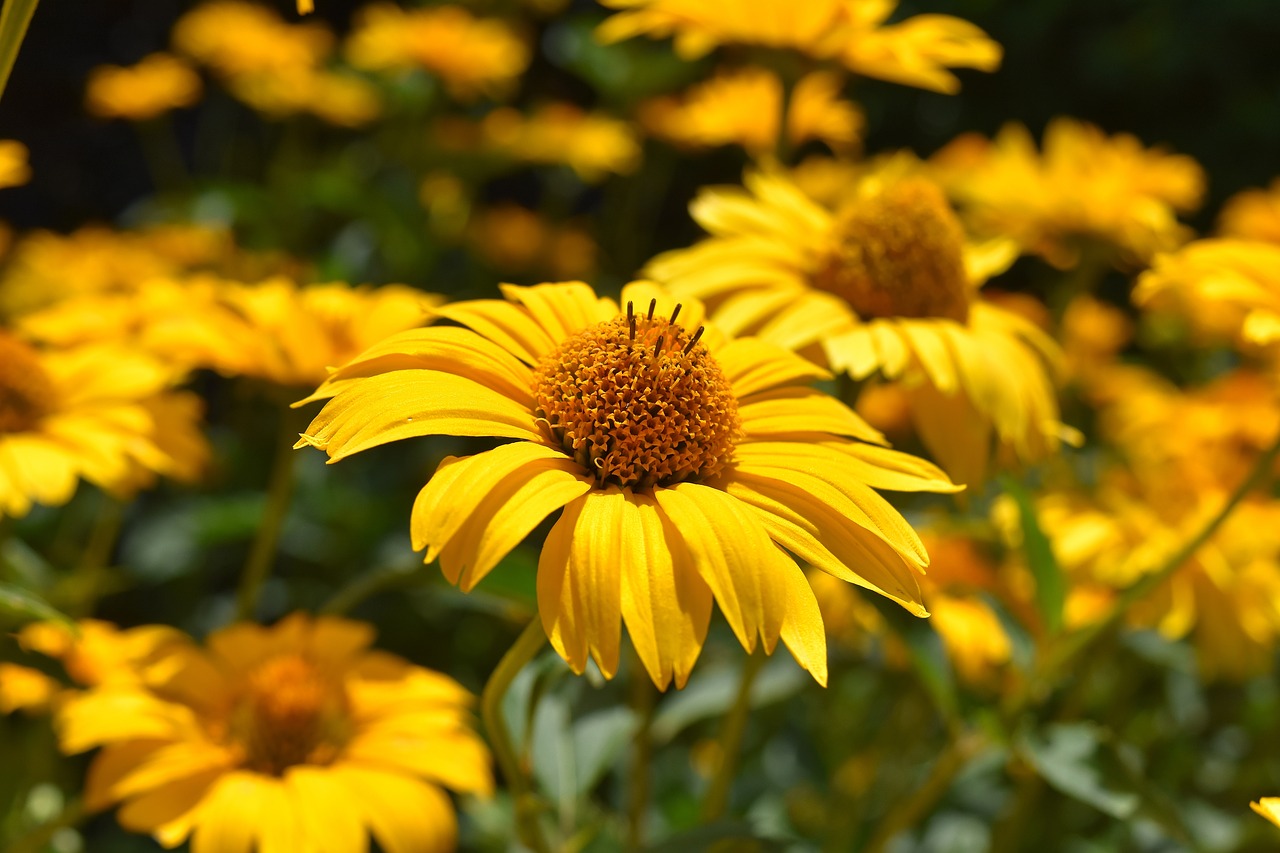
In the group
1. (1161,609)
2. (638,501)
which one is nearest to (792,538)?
(638,501)

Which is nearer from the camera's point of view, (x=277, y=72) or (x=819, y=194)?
(x=819, y=194)

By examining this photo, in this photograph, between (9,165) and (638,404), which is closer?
(638,404)

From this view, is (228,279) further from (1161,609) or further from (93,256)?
(1161,609)

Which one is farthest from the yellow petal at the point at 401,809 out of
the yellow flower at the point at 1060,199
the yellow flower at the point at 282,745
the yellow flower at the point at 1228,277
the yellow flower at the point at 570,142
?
the yellow flower at the point at 570,142

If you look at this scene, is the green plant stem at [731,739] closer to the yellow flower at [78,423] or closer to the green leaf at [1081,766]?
the green leaf at [1081,766]

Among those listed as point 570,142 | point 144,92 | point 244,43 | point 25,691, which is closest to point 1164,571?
point 25,691

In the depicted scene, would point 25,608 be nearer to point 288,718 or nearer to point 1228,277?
point 288,718

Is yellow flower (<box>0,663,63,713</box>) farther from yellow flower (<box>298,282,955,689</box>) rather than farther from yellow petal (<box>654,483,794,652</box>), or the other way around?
yellow petal (<box>654,483,794,652</box>)
